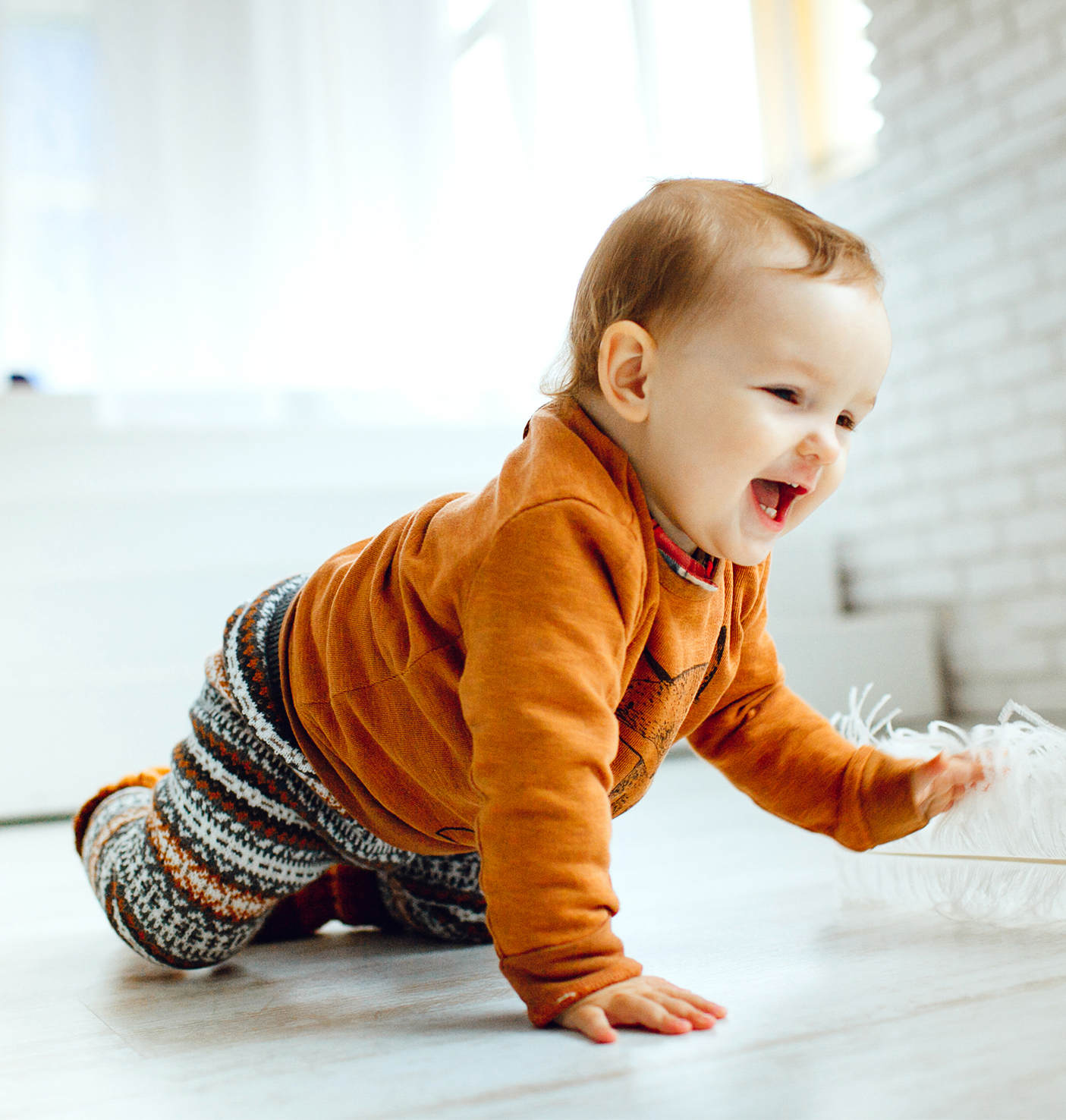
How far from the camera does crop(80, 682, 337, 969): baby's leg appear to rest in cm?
91

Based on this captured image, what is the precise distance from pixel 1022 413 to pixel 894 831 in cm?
174

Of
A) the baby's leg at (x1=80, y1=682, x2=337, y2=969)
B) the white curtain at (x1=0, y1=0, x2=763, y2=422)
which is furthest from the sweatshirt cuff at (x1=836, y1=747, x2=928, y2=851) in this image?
the white curtain at (x1=0, y1=0, x2=763, y2=422)

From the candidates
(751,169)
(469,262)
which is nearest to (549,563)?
(469,262)

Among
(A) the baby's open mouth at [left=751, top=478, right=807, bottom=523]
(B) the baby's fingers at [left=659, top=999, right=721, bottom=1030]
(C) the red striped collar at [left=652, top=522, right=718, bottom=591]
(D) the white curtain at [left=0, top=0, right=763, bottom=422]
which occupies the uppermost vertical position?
(D) the white curtain at [left=0, top=0, right=763, bottom=422]

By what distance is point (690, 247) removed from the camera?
29.5 inches

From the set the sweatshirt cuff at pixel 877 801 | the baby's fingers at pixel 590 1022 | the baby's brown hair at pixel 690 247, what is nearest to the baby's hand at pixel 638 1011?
the baby's fingers at pixel 590 1022

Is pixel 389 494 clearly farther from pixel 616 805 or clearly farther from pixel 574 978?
pixel 574 978

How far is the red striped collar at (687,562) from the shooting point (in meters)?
0.77

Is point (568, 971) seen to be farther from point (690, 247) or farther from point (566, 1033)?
point (690, 247)

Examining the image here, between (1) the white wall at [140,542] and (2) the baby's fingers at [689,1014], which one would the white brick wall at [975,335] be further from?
(2) the baby's fingers at [689,1014]

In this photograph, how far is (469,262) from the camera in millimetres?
2920

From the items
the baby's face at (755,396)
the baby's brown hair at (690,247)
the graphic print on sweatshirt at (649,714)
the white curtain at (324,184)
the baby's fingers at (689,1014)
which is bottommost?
the baby's fingers at (689,1014)

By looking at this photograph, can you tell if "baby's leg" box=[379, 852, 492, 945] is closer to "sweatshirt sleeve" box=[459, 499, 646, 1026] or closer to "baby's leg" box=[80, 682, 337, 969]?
"baby's leg" box=[80, 682, 337, 969]

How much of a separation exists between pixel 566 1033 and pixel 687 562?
0.31 metres
